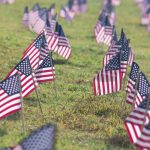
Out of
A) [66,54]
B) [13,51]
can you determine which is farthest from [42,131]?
[13,51]

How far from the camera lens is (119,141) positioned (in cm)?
1925

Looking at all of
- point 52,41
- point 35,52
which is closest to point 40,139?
point 35,52

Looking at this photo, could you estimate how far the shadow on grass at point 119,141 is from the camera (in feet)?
62.2

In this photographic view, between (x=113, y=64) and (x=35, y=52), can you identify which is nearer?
(x=113, y=64)

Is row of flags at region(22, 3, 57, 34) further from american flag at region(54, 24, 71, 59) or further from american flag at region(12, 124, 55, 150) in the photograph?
american flag at region(12, 124, 55, 150)

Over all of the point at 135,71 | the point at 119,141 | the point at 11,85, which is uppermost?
the point at 11,85

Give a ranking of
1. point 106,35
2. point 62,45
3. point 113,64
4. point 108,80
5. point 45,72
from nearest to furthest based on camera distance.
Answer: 1. point 108,80
2. point 113,64
3. point 45,72
4. point 62,45
5. point 106,35

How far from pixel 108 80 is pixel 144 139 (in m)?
6.30

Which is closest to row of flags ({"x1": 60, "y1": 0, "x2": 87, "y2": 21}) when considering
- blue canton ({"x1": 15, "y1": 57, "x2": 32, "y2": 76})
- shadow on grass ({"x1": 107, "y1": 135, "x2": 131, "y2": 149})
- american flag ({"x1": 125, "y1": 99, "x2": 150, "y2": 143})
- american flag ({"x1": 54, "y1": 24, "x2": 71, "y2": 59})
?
american flag ({"x1": 54, "y1": 24, "x2": 71, "y2": 59})

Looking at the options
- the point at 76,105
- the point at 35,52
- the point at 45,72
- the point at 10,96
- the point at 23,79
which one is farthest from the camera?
the point at 35,52

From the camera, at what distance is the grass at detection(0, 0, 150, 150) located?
63.1 feet

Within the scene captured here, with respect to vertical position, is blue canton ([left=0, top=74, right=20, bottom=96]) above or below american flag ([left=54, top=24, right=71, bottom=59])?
above

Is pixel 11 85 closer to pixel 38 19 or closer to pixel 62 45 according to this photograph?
pixel 62 45

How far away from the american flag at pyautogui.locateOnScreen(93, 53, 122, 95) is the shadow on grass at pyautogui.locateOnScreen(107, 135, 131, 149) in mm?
2909
